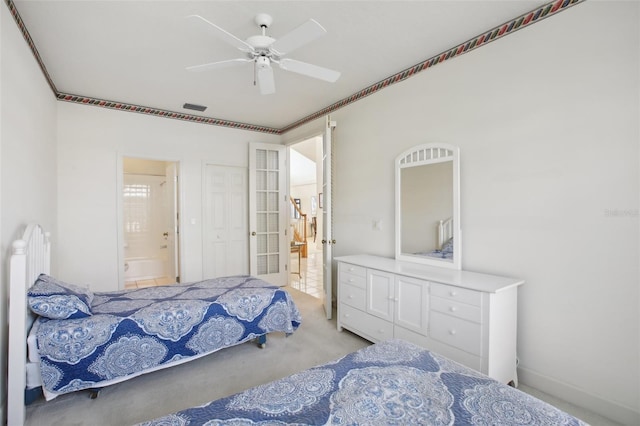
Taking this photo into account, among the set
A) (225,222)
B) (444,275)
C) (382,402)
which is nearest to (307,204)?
(225,222)

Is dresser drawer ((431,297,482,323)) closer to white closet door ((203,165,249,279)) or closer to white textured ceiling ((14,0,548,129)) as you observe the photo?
white textured ceiling ((14,0,548,129))

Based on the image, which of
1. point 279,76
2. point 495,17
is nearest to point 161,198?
point 279,76

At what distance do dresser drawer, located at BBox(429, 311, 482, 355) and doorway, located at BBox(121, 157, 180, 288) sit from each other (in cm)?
492

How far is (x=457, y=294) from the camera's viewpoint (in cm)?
226

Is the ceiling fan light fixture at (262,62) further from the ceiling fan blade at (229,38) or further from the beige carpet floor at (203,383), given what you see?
the beige carpet floor at (203,383)

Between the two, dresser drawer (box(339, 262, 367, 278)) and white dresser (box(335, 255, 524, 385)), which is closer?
white dresser (box(335, 255, 524, 385))

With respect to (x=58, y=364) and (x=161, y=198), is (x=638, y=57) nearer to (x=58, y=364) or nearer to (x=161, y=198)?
(x=58, y=364)

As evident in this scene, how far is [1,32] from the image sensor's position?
6.28 feet

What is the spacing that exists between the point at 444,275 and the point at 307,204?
8423 mm

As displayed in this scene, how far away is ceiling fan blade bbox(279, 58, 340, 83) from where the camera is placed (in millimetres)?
2300

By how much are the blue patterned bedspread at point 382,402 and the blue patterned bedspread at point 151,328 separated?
4.67 feet

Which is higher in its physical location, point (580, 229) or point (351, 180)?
point (351, 180)

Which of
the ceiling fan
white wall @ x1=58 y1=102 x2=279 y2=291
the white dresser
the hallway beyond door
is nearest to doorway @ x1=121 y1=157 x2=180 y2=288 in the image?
white wall @ x1=58 y1=102 x2=279 y2=291

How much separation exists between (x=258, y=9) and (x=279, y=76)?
1.14 metres
